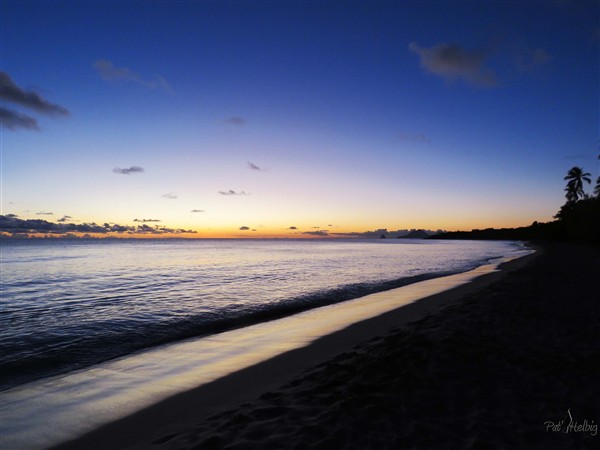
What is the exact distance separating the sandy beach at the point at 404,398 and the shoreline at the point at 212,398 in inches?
0.9

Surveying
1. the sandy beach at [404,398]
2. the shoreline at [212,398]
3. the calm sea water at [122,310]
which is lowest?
the calm sea water at [122,310]

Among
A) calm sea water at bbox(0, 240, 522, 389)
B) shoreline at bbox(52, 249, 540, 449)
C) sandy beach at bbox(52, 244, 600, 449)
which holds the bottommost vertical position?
calm sea water at bbox(0, 240, 522, 389)

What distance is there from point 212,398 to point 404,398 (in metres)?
3.52

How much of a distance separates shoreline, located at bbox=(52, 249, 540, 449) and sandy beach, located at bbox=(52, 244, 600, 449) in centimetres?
2

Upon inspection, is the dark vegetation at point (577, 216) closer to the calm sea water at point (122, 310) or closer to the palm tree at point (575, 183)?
the palm tree at point (575, 183)

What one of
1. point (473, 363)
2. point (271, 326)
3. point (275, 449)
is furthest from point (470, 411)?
point (271, 326)

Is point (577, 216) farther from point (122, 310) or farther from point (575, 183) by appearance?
point (122, 310)

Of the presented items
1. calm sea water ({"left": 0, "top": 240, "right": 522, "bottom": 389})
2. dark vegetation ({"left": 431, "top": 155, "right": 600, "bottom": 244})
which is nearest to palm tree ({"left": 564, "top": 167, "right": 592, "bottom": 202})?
dark vegetation ({"left": 431, "top": 155, "right": 600, "bottom": 244})

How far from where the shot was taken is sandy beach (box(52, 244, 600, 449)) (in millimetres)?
4629

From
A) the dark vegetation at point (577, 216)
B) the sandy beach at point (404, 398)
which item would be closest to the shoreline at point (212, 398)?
the sandy beach at point (404, 398)

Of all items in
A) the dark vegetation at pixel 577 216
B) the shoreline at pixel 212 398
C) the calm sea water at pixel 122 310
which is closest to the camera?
the shoreline at pixel 212 398

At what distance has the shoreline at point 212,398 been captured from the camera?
201 inches

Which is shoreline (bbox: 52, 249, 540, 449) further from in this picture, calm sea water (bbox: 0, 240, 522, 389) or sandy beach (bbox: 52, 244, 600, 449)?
calm sea water (bbox: 0, 240, 522, 389)

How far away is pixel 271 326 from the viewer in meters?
12.6
